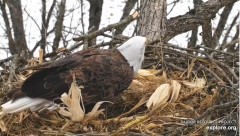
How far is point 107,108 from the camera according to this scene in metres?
3.83

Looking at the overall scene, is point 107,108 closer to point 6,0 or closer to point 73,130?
point 73,130

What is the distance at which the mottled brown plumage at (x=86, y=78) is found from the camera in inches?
139

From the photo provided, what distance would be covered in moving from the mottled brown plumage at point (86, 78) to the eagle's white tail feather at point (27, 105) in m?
0.03

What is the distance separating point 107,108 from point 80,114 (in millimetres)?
433

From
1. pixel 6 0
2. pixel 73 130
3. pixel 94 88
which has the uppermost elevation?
pixel 6 0

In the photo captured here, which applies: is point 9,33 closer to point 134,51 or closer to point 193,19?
point 193,19

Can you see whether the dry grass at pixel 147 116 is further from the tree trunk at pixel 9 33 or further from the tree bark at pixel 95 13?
the tree trunk at pixel 9 33

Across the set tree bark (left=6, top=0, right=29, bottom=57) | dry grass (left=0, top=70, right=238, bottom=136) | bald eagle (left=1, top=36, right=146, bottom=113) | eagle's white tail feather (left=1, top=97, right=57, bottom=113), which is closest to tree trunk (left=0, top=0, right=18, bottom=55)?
tree bark (left=6, top=0, right=29, bottom=57)

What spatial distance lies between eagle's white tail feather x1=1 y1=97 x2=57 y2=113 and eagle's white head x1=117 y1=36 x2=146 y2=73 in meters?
0.72

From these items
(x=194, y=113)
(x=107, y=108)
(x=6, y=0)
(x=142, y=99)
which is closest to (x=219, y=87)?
(x=194, y=113)

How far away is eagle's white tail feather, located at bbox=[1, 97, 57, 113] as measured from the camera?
136 inches

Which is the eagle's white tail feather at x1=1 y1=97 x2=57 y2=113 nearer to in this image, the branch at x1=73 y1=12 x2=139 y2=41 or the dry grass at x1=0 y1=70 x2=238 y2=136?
the dry grass at x1=0 y1=70 x2=238 y2=136

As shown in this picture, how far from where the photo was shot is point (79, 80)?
11.7ft

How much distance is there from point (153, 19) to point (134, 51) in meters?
0.80
